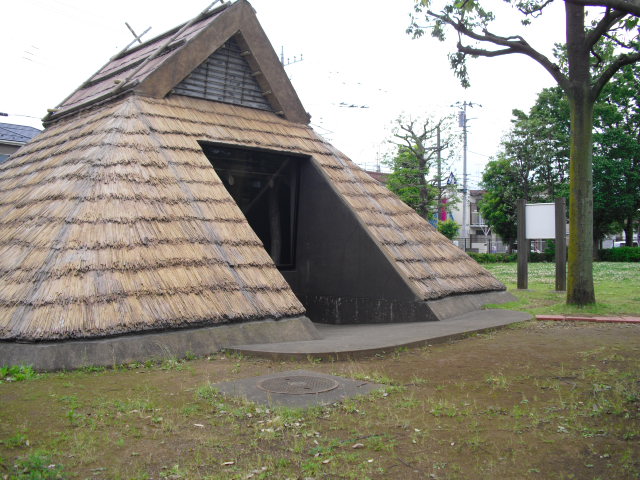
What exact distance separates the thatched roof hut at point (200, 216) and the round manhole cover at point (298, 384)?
1.92 metres

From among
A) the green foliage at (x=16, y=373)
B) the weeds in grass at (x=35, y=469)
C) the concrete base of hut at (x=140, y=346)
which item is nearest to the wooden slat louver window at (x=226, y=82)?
the concrete base of hut at (x=140, y=346)

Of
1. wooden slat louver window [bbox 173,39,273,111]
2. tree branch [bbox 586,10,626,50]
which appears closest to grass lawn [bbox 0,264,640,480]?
tree branch [bbox 586,10,626,50]

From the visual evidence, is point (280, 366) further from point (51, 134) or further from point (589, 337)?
point (51, 134)

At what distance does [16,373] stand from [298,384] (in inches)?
123

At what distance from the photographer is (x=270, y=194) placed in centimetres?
1336

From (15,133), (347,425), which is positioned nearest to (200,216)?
(347,425)

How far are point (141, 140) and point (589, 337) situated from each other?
792 cm

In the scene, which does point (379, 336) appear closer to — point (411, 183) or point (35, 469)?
point (35, 469)

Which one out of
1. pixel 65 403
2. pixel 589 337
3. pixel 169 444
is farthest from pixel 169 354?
pixel 589 337

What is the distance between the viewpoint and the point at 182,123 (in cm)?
1143

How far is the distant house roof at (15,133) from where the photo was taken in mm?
25016

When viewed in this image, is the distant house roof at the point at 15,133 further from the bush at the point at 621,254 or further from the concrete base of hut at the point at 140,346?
the bush at the point at 621,254

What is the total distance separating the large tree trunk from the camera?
1133cm

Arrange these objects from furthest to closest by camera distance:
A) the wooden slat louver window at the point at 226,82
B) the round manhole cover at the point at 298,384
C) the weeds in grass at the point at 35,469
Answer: the wooden slat louver window at the point at 226,82
the round manhole cover at the point at 298,384
the weeds in grass at the point at 35,469
